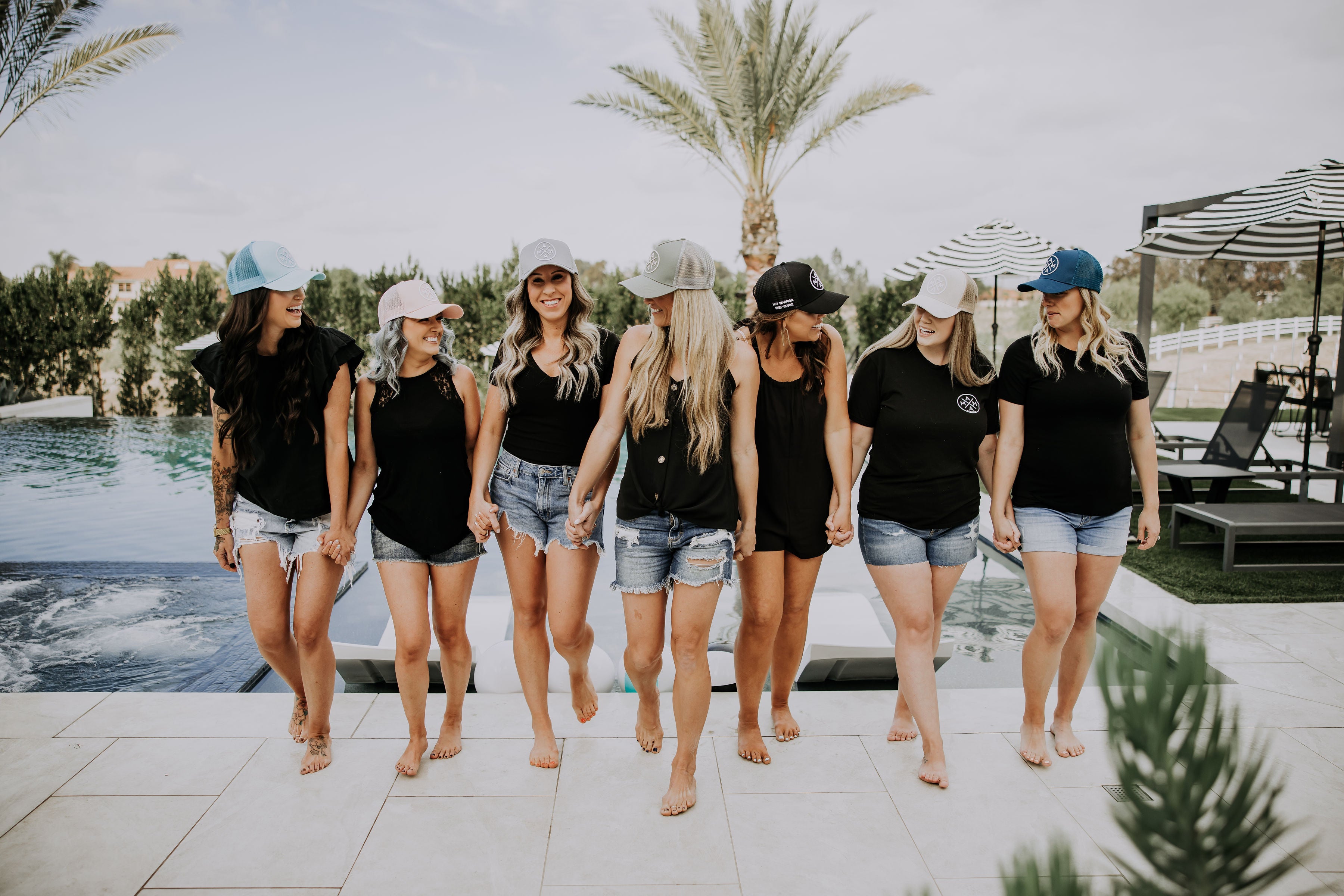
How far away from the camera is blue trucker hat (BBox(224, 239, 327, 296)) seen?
111 inches

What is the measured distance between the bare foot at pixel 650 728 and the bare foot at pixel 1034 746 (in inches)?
58.4

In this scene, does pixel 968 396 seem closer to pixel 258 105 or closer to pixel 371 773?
pixel 371 773

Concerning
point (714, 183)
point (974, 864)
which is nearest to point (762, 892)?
point (974, 864)

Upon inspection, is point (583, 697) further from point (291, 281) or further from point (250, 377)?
point (291, 281)

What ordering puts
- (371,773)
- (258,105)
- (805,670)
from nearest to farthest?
(371,773) < (805,670) < (258,105)

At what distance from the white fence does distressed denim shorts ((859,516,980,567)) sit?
25384mm

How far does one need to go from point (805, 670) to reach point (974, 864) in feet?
5.62

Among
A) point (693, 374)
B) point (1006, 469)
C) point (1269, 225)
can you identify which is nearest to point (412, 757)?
point (693, 374)

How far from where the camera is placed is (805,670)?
4203mm

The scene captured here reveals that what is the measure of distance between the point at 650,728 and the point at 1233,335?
1139 inches

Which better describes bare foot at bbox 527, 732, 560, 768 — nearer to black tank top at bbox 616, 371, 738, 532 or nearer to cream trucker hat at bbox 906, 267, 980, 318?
black tank top at bbox 616, 371, 738, 532

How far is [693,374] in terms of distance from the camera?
2.69 metres

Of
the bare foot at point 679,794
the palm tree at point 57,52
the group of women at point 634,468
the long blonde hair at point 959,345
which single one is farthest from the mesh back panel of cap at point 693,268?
the palm tree at point 57,52

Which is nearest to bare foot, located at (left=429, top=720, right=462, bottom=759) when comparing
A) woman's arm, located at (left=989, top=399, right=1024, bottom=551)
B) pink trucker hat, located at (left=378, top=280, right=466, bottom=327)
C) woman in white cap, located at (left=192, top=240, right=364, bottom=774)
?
woman in white cap, located at (left=192, top=240, right=364, bottom=774)
